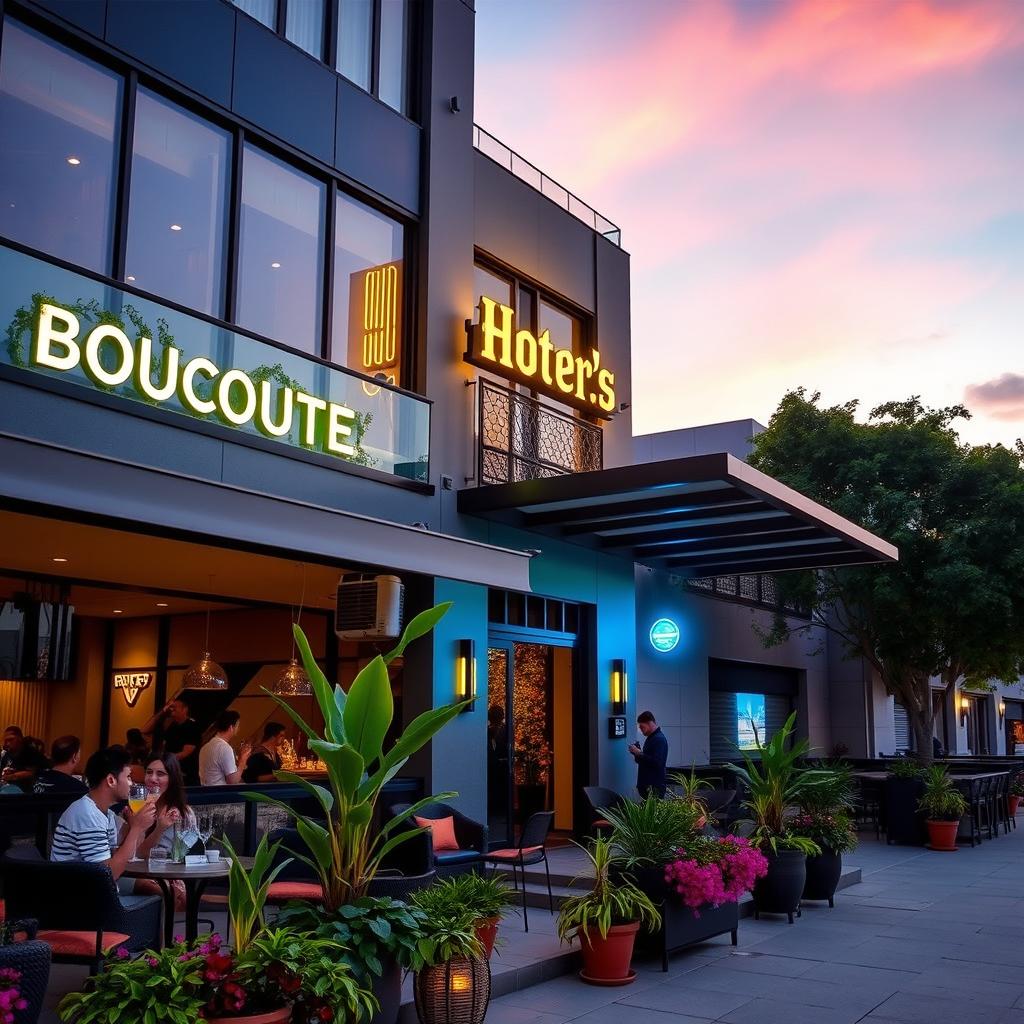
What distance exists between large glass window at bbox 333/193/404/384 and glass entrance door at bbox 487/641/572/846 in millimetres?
3356

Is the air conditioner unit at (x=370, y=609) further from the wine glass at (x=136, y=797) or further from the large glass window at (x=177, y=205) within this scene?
the wine glass at (x=136, y=797)

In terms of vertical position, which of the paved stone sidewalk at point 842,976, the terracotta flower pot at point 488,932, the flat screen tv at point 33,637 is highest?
the flat screen tv at point 33,637

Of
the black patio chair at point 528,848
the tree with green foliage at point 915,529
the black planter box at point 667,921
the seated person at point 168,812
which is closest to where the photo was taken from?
the seated person at point 168,812

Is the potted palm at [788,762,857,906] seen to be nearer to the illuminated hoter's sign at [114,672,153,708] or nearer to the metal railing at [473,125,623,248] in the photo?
the metal railing at [473,125,623,248]

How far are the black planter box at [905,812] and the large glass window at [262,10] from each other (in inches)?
494

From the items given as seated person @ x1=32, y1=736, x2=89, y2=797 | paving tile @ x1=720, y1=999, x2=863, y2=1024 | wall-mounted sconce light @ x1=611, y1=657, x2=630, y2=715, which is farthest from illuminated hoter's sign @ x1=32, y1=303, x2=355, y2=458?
paving tile @ x1=720, y1=999, x2=863, y2=1024

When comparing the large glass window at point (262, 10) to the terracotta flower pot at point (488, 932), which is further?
the large glass window at point (262, 10)

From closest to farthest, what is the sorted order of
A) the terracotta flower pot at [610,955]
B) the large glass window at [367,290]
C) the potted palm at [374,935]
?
the potted palm at [374,935] < the terracotta flower pot at [610,955] < the large glass window at [367,290]

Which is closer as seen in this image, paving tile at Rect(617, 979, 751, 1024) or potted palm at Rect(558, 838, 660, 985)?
paving tile at Rect(617, 979, 751, 1024)

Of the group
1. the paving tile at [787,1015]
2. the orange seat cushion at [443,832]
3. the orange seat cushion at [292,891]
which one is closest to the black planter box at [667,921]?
the paving tile at [787,1015]

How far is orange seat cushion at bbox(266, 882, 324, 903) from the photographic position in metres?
6.74

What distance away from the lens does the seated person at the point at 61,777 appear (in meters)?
7.72

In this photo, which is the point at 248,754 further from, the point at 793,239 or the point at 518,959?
the point at 793,239

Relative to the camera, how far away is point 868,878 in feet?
40.2
